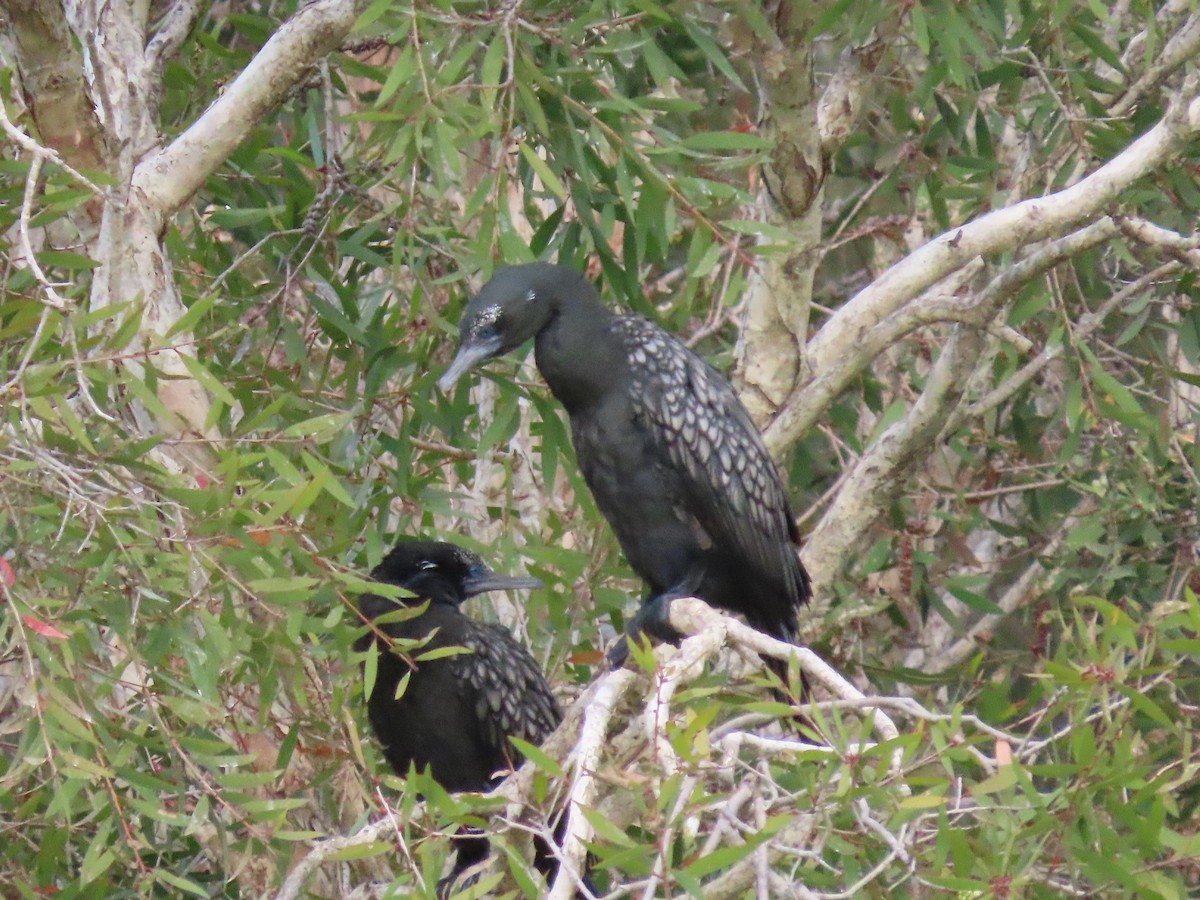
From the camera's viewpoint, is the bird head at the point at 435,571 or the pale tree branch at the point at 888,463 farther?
the bird head at the point at 435,571

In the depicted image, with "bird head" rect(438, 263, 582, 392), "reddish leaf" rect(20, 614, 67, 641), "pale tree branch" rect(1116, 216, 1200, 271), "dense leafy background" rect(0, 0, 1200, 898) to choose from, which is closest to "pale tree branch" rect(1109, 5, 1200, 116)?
"dense leafy background" rect(0, 0, 1200, 898)

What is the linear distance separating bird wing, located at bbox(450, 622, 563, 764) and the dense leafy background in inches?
7.0

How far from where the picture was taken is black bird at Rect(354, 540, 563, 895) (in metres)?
4.28

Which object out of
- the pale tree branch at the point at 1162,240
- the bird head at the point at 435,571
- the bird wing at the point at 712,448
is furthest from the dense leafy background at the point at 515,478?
the pale tree branch at the point at 1162,240

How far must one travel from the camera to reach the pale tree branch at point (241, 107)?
3.52 meters

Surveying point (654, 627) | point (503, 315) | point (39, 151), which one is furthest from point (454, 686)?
point (39, 151)

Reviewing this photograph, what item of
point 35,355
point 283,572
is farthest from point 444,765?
point 35,355

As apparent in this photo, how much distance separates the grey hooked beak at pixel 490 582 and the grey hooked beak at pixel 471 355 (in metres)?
0.77

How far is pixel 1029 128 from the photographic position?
4363 mm

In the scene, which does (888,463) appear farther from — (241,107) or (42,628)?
(42,628)

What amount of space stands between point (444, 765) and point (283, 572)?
1713 mm

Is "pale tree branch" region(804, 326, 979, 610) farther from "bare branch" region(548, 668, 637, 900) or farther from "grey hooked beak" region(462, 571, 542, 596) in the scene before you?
"bare branch" region(548, 668, 637, 900)

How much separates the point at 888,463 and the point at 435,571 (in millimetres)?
1233

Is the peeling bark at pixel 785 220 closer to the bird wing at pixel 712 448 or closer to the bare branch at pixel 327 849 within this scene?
the bird wing at pixel 712 448
